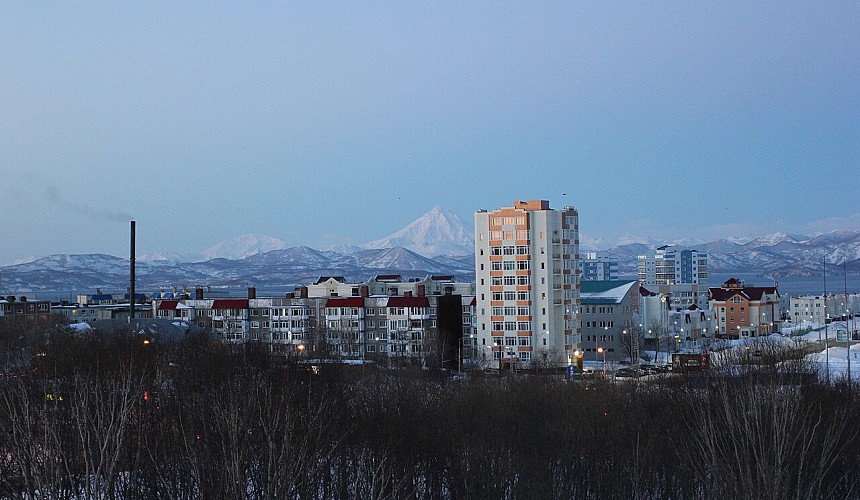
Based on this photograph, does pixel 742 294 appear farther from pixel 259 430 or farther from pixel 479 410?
pixel 259 430

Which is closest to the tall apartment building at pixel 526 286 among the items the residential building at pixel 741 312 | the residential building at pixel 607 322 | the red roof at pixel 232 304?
the residential building at pixel 607 322

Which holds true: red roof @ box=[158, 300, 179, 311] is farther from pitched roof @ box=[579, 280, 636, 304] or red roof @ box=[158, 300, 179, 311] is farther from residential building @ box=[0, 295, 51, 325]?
pitched roof @ box=[579, 280, 636, 304]

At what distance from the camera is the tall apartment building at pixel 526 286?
6191 cm

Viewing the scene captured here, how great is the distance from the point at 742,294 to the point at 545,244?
47.0 metres

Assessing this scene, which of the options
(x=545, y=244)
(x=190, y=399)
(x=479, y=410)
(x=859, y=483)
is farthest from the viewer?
(x=545, y=244)

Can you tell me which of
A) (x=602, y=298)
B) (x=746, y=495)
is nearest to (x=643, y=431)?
(x=746, y=495)

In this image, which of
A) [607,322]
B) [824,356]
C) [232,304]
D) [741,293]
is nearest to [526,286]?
[607,322]

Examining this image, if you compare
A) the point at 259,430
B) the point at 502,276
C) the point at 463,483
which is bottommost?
the point at 463,483

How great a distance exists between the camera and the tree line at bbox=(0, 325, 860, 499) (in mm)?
16422

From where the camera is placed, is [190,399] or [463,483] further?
[190,399]

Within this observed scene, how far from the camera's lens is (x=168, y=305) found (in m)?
79.1

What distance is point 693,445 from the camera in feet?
75.7

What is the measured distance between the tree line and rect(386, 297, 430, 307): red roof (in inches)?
1235

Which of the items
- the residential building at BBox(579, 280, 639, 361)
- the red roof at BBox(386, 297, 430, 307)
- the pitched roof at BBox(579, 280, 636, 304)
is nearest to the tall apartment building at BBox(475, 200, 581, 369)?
the red roof at BBox(386, 297, 430, 307)
